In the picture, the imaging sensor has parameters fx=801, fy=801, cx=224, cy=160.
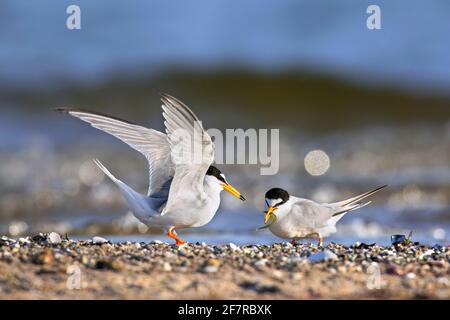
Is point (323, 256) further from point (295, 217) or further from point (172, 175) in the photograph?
point (172, 175)

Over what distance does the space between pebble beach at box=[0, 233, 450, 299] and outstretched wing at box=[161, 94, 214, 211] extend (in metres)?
0.48

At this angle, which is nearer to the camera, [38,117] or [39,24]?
[38,117]

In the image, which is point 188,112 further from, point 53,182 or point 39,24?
point 39,24

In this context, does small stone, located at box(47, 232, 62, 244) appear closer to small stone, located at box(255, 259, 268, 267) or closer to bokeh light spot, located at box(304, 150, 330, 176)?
small stone, located at box(255, 259, 268, 267)

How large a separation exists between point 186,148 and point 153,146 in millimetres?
496

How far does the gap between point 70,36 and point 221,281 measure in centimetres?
1678

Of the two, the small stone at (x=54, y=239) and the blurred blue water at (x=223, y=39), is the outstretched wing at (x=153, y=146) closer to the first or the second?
the small stone at (x=54, y=239)

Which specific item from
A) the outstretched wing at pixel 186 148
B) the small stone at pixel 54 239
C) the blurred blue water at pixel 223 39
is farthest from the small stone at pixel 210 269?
the blurred blue water at pixel 223 39

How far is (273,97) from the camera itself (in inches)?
747

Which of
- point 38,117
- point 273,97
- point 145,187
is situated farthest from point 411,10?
point 145,187

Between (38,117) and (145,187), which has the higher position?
(38,117)

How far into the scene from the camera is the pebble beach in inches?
162

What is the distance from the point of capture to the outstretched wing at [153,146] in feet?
17.5

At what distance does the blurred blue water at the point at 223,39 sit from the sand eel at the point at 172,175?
14038 mm
